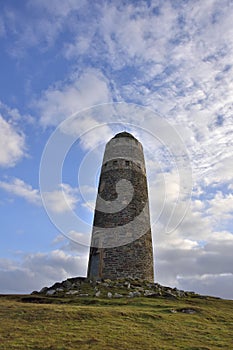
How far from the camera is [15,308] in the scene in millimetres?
18453

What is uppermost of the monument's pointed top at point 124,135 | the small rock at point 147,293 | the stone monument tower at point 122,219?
the monument's pointed top at point 124,135

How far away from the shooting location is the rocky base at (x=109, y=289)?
76.1 ft

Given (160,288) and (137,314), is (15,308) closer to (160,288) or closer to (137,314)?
(137,314)

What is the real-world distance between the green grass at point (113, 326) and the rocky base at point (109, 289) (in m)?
2.02

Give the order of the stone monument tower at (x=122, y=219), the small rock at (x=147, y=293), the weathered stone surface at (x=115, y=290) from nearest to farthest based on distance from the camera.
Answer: the weathered stone surface at (x=115, y=290), the small rock at (x=147, y=293), the stone monument tower at (x=122, y=219)

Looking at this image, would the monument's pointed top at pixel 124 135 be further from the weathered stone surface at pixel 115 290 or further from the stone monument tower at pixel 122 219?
the weathered stone surface at pixel 115 290

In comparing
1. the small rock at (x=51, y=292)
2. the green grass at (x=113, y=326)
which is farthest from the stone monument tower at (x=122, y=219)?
the green grass at (x=113, y=326)

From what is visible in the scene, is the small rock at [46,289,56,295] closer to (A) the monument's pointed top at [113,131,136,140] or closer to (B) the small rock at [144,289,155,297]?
(B) the small rock at [144,289,155,297]

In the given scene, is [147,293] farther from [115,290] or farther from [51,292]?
[51,292]

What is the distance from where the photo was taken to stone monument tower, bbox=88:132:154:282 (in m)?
28.5

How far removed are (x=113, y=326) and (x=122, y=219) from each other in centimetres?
1446

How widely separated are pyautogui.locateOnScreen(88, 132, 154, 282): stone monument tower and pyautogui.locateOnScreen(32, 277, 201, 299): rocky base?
184 centimetres

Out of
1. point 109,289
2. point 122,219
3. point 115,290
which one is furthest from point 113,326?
point 122,219

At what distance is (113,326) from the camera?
15438 mm
